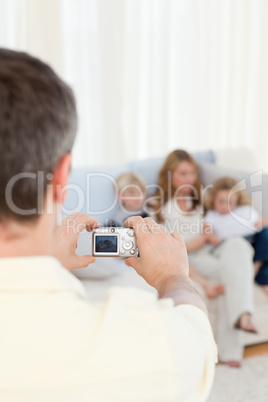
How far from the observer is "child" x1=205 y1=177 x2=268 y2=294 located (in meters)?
0.82

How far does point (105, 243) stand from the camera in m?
0.49

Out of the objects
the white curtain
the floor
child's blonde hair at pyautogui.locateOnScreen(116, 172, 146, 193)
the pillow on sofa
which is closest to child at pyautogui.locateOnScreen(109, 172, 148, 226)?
child's blonde hair at pyautogui.locateOnScreen(116, 172, 146, 193)

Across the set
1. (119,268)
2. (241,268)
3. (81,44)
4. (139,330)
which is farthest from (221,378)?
(81,44)

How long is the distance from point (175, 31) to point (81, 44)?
554 millimetres

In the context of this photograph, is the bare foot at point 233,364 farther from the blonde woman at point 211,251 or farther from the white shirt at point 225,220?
the white shirt at point 225,220

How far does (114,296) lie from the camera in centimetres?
41

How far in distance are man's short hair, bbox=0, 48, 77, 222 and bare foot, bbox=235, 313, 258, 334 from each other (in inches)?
56.1

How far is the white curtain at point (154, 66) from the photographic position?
7.60 feet

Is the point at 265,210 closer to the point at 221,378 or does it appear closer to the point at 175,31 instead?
the point at 221,378

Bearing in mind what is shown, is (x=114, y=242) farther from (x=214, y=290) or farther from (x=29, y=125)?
(x=214, y=290)

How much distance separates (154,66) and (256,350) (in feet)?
5.06

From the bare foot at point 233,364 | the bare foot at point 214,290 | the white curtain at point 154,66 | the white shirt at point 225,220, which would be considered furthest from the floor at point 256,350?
the white curtain at point 154,66

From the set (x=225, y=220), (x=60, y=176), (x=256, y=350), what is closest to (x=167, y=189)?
(x=225, y=220)

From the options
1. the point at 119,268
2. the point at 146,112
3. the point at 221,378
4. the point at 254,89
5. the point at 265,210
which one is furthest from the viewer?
the point at 254,89
